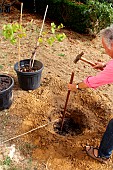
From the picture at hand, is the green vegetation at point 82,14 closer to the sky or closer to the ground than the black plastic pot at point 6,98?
closer to the sky

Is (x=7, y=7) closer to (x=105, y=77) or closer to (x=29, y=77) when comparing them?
(x=29, y=77)

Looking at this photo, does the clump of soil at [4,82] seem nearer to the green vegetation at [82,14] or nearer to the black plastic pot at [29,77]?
the black plastic pot at [29,77]

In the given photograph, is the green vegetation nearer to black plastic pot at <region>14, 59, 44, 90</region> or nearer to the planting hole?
black plastic pot at <region>14, 59, 44, 90</region>

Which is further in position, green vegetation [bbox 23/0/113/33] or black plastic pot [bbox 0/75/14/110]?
green vegetation [bbox 23/0/113/33]

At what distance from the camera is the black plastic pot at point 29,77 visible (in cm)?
405

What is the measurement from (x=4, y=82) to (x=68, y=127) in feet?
4.11

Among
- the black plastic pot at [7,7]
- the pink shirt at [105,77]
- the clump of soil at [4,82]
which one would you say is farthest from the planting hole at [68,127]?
the black plastic pot at [7,7]

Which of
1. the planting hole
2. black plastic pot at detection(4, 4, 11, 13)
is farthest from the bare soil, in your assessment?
black plastic pot at detection(4, 4, 11, 13)

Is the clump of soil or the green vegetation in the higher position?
the green vegetation

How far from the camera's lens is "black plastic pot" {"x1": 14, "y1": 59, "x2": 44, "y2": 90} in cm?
405

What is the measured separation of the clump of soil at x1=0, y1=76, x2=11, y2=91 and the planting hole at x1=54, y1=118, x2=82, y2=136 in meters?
0.96

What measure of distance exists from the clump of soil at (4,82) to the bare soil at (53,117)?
1.13 feet

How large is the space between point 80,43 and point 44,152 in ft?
12.3

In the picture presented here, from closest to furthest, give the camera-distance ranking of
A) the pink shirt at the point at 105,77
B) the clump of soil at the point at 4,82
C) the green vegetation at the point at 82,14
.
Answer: the pink shirt at the point at 105,77
the clump of soil at the point at 4,82
the green vegetation at the point at 82,14
